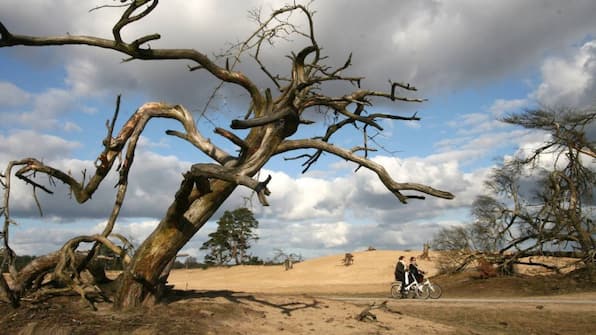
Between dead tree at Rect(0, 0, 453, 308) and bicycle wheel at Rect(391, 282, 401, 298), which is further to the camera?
bicycle wheel at Rect(391, 282, 401, 298)

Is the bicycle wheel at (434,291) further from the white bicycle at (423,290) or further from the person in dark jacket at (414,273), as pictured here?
the person in dark jacket at (414,273)

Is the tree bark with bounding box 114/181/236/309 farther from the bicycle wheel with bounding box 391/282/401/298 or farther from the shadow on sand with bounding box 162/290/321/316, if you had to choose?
the bicycle wheel with bounding box 391/282/401/298

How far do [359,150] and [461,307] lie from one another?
7.61 m

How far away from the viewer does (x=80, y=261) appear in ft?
32.6

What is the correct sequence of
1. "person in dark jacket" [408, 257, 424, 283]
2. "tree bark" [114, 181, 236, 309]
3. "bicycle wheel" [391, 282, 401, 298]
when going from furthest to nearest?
1. "bicycle wheel" [391, 282, 401, 298]
2. "person in dark jacket" [408, 257, 424, 283]
3. "tree bark" [114, 181, 236, 309]

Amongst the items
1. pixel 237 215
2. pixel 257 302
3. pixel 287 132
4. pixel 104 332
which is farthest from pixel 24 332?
pixel 237 215

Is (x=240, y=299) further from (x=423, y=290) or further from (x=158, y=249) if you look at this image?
(x=423, y=290)

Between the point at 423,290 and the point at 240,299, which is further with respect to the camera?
the point at 423,290

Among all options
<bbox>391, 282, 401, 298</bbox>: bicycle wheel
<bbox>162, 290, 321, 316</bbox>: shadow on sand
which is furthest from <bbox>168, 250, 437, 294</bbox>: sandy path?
<bbox>162, 290, 321, 316</bbox>: shadow on sand

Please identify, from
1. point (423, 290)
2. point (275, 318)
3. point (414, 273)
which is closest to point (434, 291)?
point (423, 290)

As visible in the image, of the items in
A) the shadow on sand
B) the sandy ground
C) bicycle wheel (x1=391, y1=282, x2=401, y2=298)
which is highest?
bicycle wheel (x1=391, y1=282, x2=401, y2=298)

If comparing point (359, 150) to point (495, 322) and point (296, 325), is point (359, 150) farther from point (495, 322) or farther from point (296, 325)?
point (495, 322)

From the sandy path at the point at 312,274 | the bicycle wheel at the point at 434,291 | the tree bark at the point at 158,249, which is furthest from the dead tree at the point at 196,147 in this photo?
the sandy path at the point at 312,274

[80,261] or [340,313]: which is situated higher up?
[80,261]
